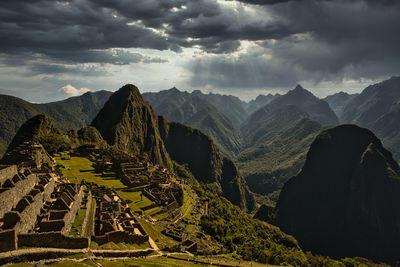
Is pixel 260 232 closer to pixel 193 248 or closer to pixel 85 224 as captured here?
pixel 193 248

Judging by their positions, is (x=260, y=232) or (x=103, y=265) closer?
(x=103, y=265)

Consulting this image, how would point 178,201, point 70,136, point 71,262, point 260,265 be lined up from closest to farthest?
point 71,262
point 260,265
point 178,201
point 70,136

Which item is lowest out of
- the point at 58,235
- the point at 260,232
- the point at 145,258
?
the point at 260,232

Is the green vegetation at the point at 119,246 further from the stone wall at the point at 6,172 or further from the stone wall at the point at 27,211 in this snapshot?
the stone wall at the point at 6,172

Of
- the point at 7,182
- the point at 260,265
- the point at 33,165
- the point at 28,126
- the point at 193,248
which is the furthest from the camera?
the point at 28,126

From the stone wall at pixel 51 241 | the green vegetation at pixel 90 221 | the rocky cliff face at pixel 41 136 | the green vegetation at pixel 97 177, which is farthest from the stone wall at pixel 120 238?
the rocky cliff face at pixel 41 136

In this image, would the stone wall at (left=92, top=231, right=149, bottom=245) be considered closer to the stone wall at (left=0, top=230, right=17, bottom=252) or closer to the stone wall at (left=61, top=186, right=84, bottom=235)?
the stone wall at (left=61, top=186, right=84, bottom=235)

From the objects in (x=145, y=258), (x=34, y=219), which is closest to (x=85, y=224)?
(x=34, y=219)
